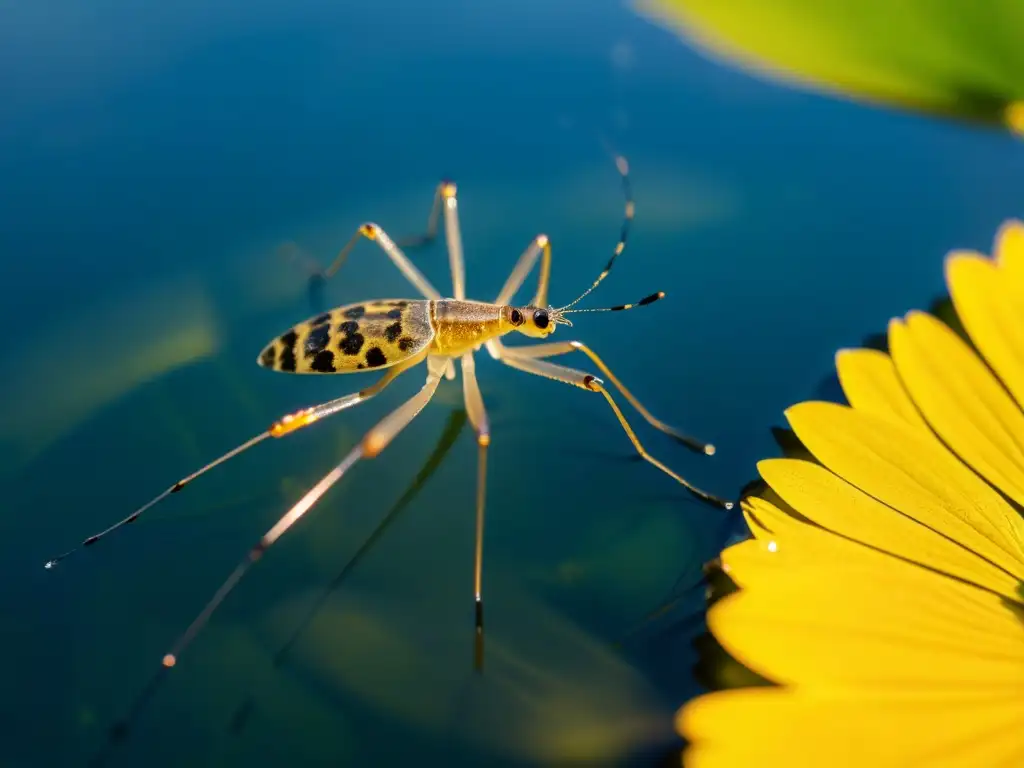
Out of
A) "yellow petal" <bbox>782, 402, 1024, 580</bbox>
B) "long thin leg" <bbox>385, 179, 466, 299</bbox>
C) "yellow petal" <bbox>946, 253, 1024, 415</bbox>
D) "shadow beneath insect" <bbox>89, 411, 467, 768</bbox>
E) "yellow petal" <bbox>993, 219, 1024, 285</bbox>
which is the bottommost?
"shadow beneath insect" <bbox>89, 411, 467, 768</bbox>

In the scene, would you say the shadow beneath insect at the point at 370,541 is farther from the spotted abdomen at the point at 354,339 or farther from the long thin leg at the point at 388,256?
the long thin leg at the point at 388,256

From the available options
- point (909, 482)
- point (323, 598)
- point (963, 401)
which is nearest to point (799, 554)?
point (909, 482)

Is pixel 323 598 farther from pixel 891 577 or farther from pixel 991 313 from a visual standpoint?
pixel 991 313

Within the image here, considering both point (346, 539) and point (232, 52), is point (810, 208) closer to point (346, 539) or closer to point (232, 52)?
point (346, 539)

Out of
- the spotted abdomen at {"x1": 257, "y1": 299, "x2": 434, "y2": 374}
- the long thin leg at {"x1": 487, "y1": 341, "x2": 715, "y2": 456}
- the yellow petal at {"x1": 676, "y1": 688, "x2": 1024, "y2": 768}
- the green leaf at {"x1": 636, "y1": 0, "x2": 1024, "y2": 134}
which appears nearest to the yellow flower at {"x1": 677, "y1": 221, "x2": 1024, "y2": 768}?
the yellow petal at {"x1": 676, "y1": 688, "x2": 1024, "y2": 768}

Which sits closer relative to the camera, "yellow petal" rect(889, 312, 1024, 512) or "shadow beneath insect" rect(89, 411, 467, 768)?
"shadow beneath insect" rect(89, 411, 467, 768)

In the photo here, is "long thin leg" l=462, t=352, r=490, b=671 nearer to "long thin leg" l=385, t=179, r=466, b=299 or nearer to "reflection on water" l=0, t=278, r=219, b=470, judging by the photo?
"long thin leg" l=385, t=179, r=466, b=299

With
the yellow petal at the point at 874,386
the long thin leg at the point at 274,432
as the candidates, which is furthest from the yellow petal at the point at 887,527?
the long thin leg at the point at 274,432

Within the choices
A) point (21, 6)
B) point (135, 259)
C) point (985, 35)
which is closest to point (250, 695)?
point (135, 259)
